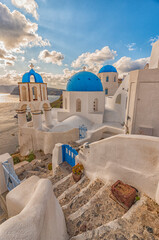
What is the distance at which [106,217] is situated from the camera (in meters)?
3.72

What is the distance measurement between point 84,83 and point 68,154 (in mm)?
11669

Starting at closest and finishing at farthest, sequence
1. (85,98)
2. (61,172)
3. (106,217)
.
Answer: (106,217)
(61,172)
(85,98)

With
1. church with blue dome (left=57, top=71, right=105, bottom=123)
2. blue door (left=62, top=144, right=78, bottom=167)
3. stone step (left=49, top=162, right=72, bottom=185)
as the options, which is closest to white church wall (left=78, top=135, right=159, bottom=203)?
blue door (left=62, top=144, right=78, bottom=167)

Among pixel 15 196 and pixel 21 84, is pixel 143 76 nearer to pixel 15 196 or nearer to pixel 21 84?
pixel 15 196

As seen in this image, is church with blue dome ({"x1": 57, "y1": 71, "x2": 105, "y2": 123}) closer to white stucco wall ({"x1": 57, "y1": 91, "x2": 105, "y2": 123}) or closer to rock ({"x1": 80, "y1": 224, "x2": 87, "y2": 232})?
white stucco wall ({"x1": 57, "y1": 91, "x2": 105, "y2": 123})

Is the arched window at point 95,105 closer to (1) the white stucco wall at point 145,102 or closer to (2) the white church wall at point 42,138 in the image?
(2) the white church wall at point 42,138

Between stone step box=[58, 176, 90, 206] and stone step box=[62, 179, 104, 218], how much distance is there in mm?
474

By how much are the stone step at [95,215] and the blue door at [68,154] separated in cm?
358

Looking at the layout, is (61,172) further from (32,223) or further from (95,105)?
(95,105)

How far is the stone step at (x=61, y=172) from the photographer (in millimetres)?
7018

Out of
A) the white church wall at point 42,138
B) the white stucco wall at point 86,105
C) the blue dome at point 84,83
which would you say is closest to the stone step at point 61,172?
the white church wall at point 42,138

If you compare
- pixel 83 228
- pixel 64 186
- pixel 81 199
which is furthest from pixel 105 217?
pixel 64 186

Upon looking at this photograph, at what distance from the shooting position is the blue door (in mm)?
7734

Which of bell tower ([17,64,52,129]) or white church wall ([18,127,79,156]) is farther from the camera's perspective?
bell tower ([17,64,52,129])
